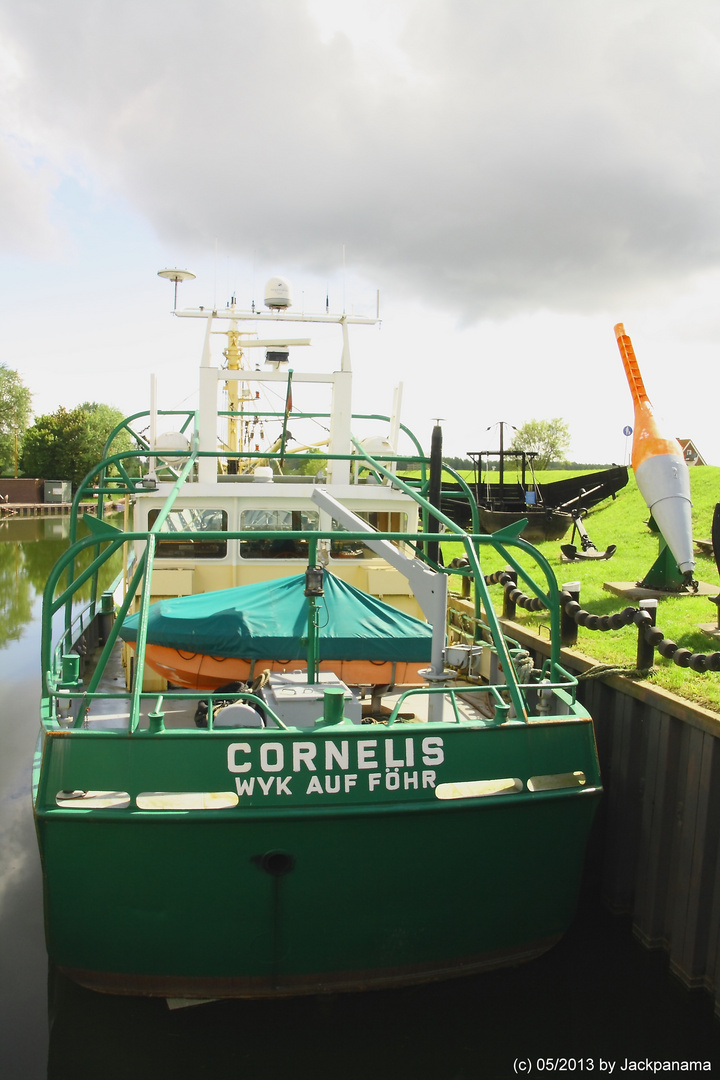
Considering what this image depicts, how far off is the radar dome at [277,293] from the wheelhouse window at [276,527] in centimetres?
352

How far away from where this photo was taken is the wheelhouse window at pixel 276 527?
10047mm

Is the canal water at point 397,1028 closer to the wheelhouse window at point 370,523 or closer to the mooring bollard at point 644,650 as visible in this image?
the mooring bollard at point 644,650

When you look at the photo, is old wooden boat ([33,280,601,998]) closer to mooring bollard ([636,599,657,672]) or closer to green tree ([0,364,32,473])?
mooring bollard ([636,599,657,672])

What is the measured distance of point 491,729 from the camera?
5.55m

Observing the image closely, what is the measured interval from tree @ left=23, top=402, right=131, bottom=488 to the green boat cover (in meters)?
65.4

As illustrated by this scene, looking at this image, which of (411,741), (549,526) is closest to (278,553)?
(411,741)

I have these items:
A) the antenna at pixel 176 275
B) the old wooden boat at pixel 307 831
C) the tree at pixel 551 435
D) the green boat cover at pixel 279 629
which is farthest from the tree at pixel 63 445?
the old wooden boat at pixel 307 831

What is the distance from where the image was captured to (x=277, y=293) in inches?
467

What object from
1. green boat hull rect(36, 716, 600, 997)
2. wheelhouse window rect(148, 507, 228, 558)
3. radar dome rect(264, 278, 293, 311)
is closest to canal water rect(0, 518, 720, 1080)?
green boat hull rect(36, 716, 600, 997)

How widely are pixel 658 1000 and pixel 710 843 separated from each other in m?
1.44

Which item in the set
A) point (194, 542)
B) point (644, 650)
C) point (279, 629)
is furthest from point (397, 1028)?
point (194, 542)

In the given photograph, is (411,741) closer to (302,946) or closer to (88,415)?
(302,946)

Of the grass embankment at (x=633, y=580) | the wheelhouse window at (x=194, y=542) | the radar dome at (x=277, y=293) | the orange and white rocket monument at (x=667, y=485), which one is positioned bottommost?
the grass embankment at (x=633, y=580)

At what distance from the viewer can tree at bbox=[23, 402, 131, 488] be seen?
228 ft
